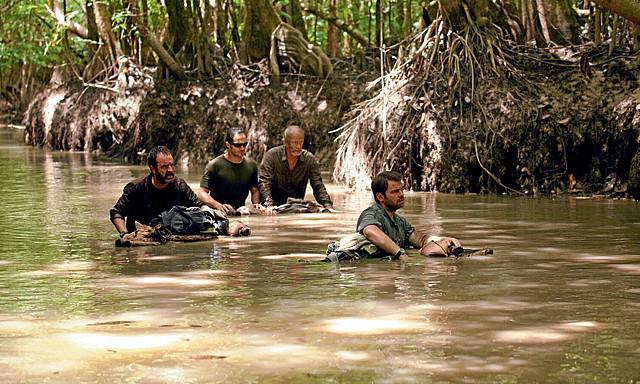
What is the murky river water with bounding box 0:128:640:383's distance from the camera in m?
6.44

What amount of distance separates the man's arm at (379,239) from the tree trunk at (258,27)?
14.2 metres

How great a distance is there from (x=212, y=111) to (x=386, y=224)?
14797mm

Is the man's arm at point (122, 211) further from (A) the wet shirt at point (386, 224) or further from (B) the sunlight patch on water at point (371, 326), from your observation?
(B) the sunlight patch on water at point (371, 326)

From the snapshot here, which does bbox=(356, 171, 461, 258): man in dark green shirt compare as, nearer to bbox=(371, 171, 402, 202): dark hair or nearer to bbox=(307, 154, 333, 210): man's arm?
bbox=(371, 171, 402, 202): dark hair

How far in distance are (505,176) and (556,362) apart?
10.9 m

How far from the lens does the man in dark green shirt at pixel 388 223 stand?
1036 centimetres

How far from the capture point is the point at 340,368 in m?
6.39

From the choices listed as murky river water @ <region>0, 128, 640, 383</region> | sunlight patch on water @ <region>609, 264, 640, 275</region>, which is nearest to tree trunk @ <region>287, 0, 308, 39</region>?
murky river water @ <region>0, 128, 640, 383</region>

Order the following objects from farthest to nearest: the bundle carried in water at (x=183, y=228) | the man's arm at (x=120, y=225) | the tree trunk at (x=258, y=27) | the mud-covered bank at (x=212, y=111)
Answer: the tree trunk at (x=258, y=27)
the mud-covered bank at (x=212, y=111)
the bundle carried in water at (x=183, y=228)
the man's arm at (x=120, y=225)

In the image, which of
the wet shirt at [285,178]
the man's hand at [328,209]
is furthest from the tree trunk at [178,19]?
the man's hand at [328,209]

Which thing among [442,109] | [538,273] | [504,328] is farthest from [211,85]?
[504,328]

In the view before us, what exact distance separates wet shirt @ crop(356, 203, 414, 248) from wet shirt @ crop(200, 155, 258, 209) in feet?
12.9

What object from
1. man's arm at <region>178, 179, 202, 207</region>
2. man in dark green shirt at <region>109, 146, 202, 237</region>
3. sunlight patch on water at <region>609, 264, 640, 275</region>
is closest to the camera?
sunlight patch on water at <region>609, 264, 640, 275</region>

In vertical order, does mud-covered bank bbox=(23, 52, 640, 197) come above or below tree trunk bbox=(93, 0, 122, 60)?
below
